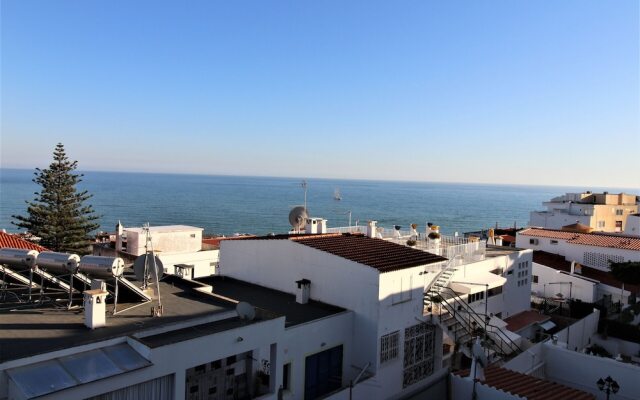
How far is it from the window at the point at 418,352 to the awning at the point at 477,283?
2329mm

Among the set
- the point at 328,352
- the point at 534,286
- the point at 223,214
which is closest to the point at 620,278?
the point at 534,286

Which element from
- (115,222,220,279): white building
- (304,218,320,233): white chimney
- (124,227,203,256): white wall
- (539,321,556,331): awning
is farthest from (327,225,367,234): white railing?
(124,227,203,256): white wall

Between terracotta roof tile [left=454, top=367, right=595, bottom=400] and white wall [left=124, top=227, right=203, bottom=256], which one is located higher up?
white wall [left=124, top=227, right=203, bottom=256]

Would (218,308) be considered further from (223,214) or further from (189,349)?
(223,214)

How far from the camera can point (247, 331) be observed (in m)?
11.4

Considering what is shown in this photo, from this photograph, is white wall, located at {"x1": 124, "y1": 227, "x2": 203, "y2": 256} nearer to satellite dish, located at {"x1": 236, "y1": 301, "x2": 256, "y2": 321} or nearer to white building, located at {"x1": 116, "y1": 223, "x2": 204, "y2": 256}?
white building, located at {"x1": 116, "y1": 223, "x2": 204, "y2": 256}

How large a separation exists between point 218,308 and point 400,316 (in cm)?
597

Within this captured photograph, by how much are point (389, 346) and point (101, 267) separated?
8837 mm

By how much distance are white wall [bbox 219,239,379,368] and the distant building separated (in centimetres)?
5039

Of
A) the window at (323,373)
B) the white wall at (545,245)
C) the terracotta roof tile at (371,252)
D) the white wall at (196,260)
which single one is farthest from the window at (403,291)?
the white wall at (545,245)

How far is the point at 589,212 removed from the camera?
57.6 meters

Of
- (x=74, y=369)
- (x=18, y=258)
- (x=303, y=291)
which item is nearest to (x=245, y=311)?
(x=74, y=369)

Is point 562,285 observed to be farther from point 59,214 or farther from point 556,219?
point 59,214

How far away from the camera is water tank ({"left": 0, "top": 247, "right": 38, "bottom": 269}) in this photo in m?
12.2
